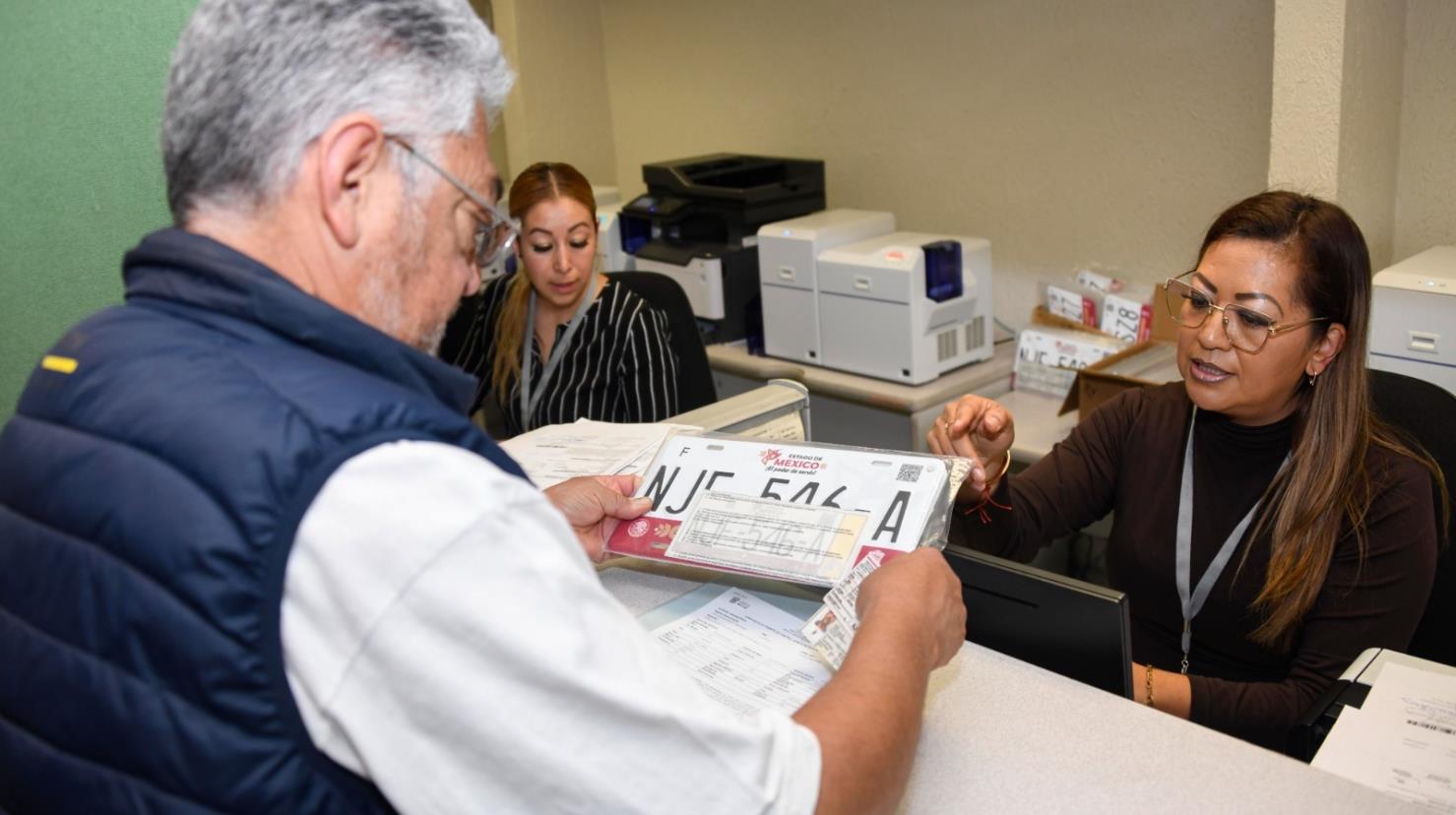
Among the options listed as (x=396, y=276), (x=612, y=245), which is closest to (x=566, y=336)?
(x=612, y=245)

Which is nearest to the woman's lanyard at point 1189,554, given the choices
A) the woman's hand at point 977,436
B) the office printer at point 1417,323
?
the woman's hand at point 977,436

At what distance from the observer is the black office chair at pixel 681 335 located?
2.64 m

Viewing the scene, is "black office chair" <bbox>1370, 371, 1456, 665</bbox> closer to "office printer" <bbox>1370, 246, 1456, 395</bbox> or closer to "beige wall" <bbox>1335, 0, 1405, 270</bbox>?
"office printer" <bbox>1370, 246, 1456, 395</bbox>

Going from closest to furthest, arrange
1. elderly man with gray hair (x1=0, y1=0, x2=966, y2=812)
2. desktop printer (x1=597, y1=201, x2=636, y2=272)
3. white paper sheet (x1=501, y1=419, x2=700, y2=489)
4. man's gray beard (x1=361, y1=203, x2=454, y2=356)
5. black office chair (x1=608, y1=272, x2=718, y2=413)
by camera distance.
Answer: elderly man with gray hair (x1=0, y1=0, x2=966, y2=812), man's gray beard (x1=361, y1=203, x2=454, y2=356), white paper sheet (x1=501, y1=419, x2=700, y2=489), black office chair (x1=608, y1=272, x2=718, y2=413), desktop printer (x1=597, y1=201, x2=636, y2=272)

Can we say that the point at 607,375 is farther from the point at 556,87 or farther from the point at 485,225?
the point at 556,87

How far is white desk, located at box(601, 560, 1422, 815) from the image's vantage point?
0.89m

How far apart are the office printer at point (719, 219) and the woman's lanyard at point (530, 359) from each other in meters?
0.75

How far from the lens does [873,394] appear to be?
2.86 metres

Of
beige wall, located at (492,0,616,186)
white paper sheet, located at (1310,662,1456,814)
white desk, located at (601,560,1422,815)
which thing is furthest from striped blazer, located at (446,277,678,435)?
beige wall, located at (492,0,616,186)

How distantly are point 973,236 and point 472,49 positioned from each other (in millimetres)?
2708

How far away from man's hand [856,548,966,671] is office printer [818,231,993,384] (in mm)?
1859

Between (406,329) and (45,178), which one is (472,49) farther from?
(45,178)

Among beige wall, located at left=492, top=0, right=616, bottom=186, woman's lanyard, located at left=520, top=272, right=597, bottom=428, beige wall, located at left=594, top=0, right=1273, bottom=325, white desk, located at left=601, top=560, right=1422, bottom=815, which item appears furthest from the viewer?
beige wall, located at left=492, top=0, right=616, bottom=186

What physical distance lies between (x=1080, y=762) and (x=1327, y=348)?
919 millimetres
